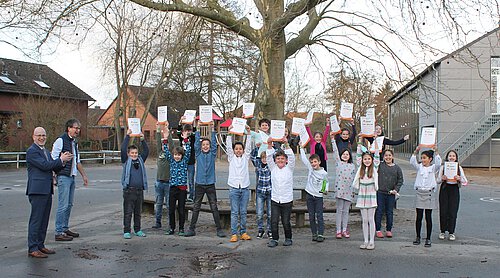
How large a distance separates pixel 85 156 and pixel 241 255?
1184 inches

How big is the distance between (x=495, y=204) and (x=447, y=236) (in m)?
6.57

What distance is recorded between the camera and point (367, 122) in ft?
32.0

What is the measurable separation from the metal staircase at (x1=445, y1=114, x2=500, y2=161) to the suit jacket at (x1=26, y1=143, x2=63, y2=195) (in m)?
28.1

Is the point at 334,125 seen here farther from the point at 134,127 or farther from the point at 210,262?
the point at 210,262

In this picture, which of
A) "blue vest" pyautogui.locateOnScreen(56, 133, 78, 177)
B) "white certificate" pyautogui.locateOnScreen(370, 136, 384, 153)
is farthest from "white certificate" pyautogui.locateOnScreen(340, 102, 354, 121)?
"blue vest" pyautogui.locateOnScreen(56, 133, 78, 177)

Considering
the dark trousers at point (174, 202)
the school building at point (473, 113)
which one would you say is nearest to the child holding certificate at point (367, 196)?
the dark trousers at point (174, 202)

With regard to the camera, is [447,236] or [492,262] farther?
[447,236]

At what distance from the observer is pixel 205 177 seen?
9000 millimetres

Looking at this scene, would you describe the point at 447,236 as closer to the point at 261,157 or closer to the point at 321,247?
the point at 321,247

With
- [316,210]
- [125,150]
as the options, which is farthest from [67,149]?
[316,210]

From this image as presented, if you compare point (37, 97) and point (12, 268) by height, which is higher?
point (37, 97)

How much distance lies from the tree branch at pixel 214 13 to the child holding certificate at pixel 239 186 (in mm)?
2951

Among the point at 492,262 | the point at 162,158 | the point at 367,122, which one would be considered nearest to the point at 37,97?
the point at 162,158

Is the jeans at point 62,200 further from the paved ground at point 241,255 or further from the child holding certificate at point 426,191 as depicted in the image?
the child holding certificate at point 426,191
